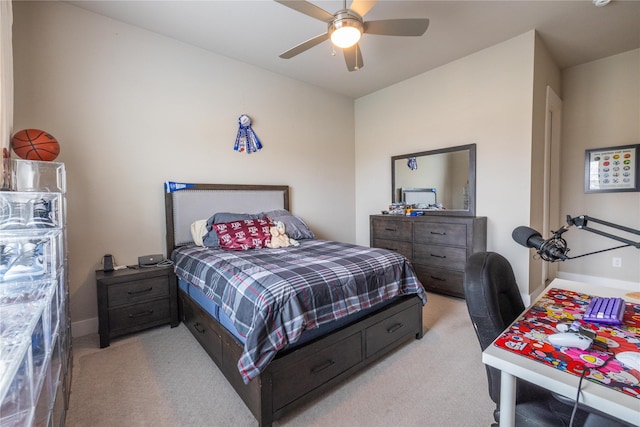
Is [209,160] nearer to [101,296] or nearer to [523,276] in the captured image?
[101,296]

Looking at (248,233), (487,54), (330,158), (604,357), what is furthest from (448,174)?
(604,357)

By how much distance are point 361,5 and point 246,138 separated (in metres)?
2.00

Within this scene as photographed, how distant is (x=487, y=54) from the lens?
10.4 ft

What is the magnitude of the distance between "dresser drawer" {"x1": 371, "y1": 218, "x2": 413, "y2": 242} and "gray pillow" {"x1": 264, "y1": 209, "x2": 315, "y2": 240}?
106 centimetres

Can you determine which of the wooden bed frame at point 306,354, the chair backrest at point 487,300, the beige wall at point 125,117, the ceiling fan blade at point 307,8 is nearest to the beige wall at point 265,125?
the beige wall at point 125,117


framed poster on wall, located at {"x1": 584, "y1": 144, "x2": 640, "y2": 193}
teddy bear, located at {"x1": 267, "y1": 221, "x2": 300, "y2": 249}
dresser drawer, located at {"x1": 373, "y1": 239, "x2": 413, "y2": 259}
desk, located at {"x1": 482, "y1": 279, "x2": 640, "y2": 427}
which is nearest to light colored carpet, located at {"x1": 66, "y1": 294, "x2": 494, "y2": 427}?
desk, located at {"x1": 482, "y1": 279, "x2": 640, "y2": 427}

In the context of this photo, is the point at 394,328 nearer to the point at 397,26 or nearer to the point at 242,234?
the point at 242,234

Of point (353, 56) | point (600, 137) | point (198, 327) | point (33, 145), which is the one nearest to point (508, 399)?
point (198, 327)

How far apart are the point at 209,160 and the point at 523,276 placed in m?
3.63

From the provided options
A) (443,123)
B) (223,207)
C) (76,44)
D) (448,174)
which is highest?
(76,44)

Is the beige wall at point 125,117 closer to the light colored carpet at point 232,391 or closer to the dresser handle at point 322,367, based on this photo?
the light colored carpet at point 232,391

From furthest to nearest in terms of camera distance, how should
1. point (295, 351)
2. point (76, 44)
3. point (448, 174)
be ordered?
point (448, 174) → point (76, 44) → point (295, 351)

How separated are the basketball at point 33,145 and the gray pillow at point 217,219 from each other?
1.26 m

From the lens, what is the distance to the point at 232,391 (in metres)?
1.76
